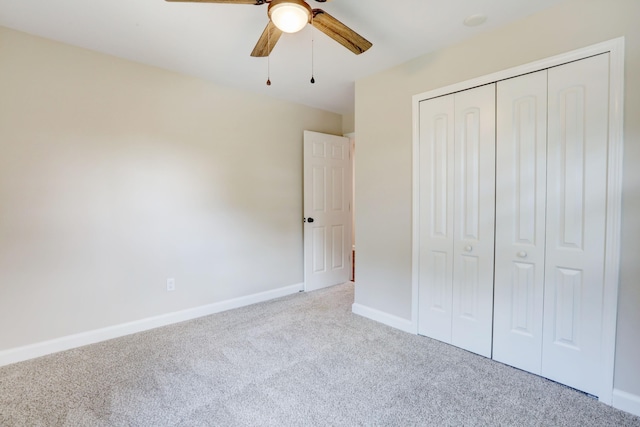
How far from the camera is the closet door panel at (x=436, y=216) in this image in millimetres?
2490

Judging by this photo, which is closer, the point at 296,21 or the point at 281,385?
the point at 296,21

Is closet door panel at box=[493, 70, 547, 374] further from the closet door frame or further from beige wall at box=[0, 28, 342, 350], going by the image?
beige wall at box=[0, 28, 342, 350]

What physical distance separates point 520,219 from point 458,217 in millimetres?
426

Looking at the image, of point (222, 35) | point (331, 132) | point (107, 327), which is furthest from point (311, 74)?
point (107, 327)

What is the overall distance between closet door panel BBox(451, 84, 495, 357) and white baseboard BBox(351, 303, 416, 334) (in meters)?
0.41

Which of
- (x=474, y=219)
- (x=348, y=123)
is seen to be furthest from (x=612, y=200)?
(x=348, y=123)

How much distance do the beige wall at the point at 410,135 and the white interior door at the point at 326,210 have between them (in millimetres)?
922

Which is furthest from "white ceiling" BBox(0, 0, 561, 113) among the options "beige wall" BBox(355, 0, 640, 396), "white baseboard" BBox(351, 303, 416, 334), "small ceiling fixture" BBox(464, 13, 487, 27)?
"white baseboard" BBox(351, 303, 416, 334)

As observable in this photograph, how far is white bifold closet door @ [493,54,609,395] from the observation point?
5.98 feet

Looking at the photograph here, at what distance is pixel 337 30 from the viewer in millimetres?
1736

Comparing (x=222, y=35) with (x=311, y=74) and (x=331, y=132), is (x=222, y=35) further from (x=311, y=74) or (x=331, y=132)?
(x=331, y=132)

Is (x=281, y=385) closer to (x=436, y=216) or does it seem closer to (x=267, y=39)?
(x=436, y=216)

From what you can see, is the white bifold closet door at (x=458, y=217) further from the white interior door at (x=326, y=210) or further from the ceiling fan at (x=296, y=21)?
the white interior door at (x=326, y=210)

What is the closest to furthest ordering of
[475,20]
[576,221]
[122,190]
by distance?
[576,221] → [475,20] → [122,190]
